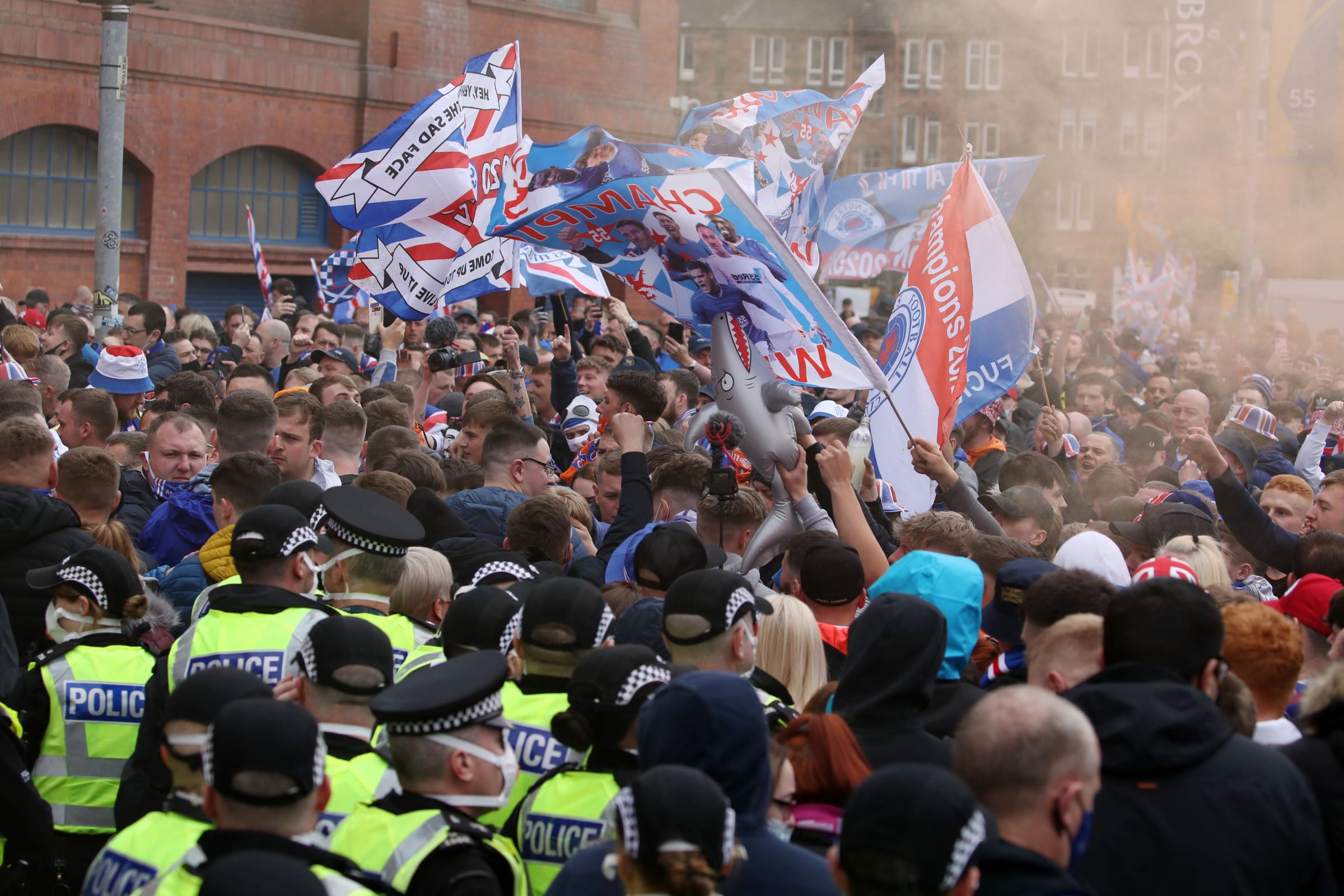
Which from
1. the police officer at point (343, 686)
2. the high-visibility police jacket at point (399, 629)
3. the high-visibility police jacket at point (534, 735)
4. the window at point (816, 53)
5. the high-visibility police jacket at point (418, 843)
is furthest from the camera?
the window at point (816, 53)

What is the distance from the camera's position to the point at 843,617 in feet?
15.0

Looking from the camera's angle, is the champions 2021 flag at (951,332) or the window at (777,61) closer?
the champions 2021 flag at (951,332)

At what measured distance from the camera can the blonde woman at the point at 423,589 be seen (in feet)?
14.5

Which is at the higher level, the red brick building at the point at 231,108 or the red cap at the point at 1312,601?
the red brick building at the point at 231,108

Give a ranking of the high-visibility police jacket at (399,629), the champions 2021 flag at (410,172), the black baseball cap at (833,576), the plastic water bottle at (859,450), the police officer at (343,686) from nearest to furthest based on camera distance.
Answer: the police officer at (343,686)
the high-visibility police jacket at (399,629)
the black baseball cap at (833,576)
the plastic water bottle at (859,450)
the champions 2021 flag at (410,172)

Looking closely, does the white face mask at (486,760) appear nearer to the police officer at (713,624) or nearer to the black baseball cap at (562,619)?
the black baseball cap at (562,619)

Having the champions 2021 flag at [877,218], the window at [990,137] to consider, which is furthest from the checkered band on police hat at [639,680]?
the window at [990,137]

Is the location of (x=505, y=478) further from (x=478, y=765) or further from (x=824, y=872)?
(x=824, y=872)

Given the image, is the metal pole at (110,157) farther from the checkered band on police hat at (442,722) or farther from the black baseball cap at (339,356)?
the checkered band on police hat at (442,722)

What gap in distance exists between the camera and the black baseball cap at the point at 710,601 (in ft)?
11.6

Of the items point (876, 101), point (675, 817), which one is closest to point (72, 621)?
point (675, 817)

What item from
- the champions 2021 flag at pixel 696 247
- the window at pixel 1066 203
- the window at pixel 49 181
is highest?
the window at pixel 1066 203

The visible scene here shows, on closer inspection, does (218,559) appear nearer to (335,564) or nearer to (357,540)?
(335,564)

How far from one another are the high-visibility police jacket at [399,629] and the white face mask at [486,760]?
3.93 ft
